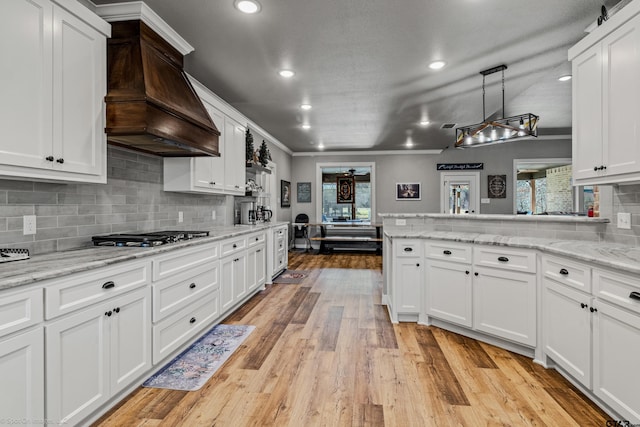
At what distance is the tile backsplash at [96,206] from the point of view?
194cm

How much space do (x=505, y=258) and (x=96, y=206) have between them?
314 centimetres

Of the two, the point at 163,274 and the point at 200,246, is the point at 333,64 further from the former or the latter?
the point at 163,274

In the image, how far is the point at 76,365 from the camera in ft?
5.35

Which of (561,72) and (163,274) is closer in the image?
(163,274)

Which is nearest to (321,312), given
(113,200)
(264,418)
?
(264,418)

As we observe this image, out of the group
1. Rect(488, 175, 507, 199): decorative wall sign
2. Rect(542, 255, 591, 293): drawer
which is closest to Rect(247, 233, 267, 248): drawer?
Rect(542, 255, 591, 293): drawer

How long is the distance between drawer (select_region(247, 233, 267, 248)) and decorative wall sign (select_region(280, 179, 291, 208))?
132 inches

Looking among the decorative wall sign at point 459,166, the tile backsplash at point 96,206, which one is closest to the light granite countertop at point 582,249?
the tile backsplash at point 96,206

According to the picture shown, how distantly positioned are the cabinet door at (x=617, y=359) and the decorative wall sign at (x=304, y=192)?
737 cm

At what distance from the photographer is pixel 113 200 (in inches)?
105

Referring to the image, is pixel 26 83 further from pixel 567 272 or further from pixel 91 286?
pixel 567 272

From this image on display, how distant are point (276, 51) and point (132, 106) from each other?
1431mm

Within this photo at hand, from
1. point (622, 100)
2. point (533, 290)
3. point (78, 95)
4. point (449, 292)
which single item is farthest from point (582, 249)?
point (78, 95)

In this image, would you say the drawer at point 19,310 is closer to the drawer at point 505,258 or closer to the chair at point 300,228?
the drawer at point 505,258
